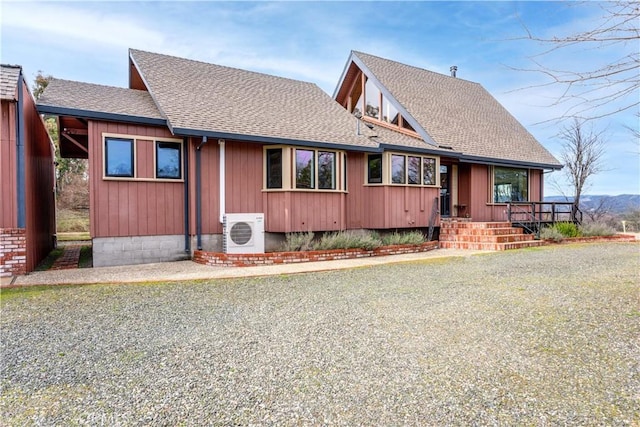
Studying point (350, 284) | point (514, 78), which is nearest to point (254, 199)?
point (350, 284)

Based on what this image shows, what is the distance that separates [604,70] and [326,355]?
338cm

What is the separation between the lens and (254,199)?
33.5 ft

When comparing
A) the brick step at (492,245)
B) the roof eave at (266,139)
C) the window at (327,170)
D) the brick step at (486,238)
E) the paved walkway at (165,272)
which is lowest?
the paved walkway at (165,272)

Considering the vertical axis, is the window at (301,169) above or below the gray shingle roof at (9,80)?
below

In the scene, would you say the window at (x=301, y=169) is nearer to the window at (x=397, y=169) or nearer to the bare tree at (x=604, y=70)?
the window at (x=397, y=169)

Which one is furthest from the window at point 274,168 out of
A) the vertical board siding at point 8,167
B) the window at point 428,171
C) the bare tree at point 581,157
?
the bare tree at point 581,157

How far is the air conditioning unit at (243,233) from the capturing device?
9.20m

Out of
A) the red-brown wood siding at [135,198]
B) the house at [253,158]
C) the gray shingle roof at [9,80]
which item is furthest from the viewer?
the house at [253,158]

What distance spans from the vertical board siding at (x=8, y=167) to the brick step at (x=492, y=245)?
1106 centimetres

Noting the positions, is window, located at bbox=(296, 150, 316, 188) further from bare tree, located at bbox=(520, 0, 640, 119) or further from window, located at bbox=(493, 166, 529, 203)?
window, located at bbox=(493, 166, 529, 203)

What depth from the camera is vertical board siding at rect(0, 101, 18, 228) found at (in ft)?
23.5

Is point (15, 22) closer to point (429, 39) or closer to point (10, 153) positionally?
point (10, 153)

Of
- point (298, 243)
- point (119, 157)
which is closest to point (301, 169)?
point (298, 243)

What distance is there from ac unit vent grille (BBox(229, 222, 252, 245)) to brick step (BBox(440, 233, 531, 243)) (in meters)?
6.80
